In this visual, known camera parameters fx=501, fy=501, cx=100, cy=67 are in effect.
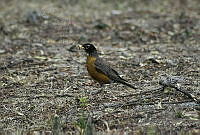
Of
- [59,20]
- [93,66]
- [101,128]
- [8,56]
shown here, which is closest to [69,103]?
[93,66]

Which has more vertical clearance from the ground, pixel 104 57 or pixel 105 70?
pixel 105 70

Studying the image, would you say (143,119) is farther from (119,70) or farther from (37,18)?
(37,18)

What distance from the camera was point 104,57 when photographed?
10367mm

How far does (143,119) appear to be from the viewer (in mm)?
5930

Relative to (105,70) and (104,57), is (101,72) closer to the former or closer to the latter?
(105,70)

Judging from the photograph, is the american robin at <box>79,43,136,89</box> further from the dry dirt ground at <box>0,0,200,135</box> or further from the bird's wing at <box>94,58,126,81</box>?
the dry dirt ground at <box>0,0,200,135</box>

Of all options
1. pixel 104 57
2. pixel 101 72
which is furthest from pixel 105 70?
pixel 104 57

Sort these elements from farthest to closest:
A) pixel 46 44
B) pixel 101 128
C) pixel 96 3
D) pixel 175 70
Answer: pixel 96 3
pixel 46 44
pixel 175 70
pixel 101 128

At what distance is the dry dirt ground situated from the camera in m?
5.93

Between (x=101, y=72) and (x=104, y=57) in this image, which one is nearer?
(x=101, y=72)

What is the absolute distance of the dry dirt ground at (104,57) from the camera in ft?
19.4

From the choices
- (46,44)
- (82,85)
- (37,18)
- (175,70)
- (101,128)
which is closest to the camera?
(101,128)

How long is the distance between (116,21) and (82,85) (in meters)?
6.26

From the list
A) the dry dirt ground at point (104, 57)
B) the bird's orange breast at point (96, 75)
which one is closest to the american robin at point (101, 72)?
the bird's orange breast at point (96, 75)
